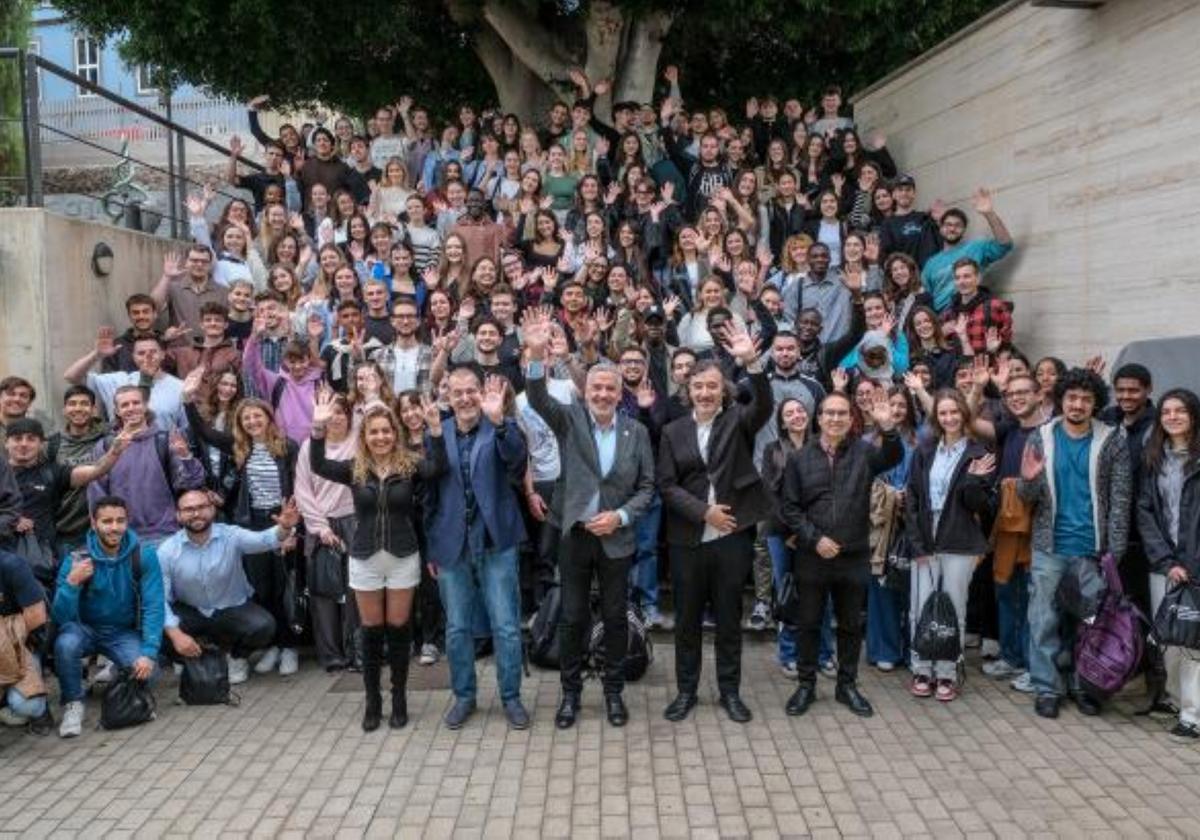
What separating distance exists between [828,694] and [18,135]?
7.66m

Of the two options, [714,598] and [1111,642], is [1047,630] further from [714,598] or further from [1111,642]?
[714,598]

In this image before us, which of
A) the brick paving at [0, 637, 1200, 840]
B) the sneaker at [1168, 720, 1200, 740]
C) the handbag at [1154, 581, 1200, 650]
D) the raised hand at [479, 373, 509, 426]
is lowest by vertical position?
the brick paving at [0, 637, 1200, 840]

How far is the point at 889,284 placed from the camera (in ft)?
29.8

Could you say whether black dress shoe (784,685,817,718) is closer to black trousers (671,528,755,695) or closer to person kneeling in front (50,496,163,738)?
black trousers (671,528,755,695)

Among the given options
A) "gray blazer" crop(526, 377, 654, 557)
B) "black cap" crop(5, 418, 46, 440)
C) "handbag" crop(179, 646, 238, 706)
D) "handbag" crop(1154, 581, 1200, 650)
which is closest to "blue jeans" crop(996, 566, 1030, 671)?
"handbag" crop(1154, 581, 1200, 650)

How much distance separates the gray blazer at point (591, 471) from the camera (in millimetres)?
5848

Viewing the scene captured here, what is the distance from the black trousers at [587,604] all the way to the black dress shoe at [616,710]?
0.04m

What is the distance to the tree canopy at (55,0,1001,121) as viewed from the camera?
45.6ft

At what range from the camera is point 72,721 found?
5.97 meters

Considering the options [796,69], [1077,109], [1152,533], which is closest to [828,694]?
[1152,533]

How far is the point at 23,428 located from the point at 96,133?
11097 mm

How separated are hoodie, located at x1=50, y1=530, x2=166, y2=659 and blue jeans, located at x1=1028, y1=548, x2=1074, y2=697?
5.21 m

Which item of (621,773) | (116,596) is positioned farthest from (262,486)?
(621,773)

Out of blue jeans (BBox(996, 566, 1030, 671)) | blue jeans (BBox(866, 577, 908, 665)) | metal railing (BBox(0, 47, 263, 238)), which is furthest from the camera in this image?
metal railing (BBox(0, 47, 263, 238))
